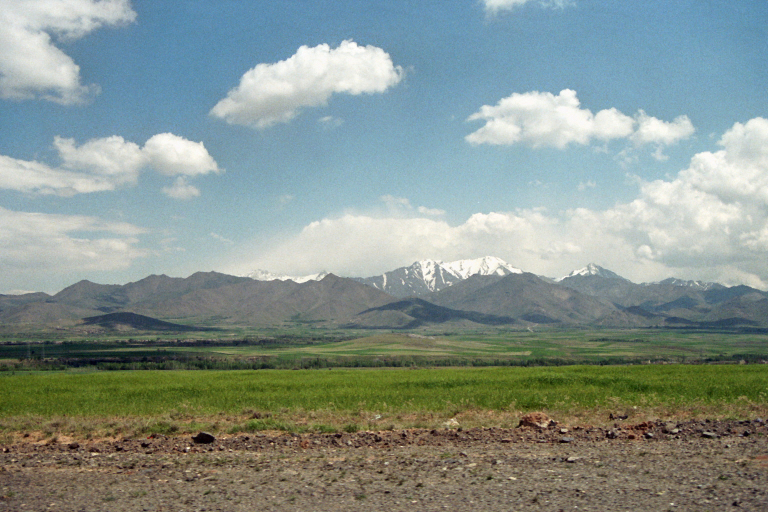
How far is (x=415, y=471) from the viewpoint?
13.4m

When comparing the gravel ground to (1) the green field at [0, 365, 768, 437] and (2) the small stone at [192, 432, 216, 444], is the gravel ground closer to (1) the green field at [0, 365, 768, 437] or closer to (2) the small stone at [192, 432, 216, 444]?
(2) the small stone at [192, 432, 216, 444]

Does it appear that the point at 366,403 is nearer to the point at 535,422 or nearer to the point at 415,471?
the point at 535,422

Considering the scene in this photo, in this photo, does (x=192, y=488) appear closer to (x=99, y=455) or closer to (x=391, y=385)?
(x=99, y=455)

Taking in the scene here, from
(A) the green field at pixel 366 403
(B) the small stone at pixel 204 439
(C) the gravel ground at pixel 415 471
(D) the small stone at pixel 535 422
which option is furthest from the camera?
(A) the green field at pixel 366 403

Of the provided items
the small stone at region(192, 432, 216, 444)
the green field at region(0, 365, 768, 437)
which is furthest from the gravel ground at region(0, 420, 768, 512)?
the green field at region(0, 365, 768, 437)

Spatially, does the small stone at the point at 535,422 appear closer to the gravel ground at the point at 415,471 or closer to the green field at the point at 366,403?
the gravel ground at the point at 415,471

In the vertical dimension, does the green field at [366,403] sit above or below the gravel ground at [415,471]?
below

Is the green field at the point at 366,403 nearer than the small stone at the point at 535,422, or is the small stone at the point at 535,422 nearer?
the small stone at the point at 535,422

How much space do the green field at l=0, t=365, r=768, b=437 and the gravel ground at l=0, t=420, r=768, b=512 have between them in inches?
128

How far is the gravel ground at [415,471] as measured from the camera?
11094mm

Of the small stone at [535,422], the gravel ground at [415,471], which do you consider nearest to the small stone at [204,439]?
the gravel ground at [415,471]

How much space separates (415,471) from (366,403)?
13409 mm

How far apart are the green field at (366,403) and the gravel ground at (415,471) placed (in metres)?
3.24

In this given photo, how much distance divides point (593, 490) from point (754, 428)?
959 centimetres
